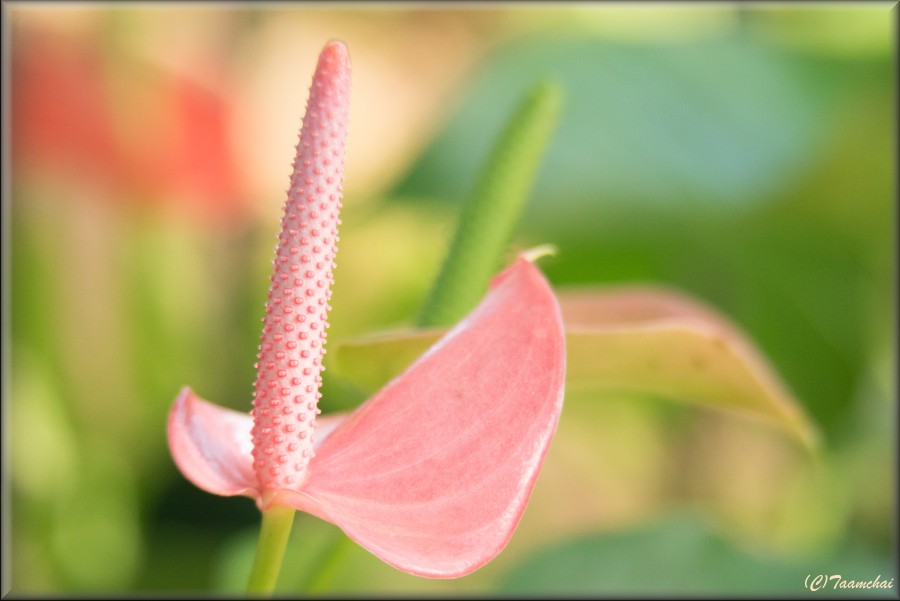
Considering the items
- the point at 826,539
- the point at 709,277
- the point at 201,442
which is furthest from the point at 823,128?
the point at 201,442

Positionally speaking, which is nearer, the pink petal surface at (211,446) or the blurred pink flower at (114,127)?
the pink petal surface at (211,446)

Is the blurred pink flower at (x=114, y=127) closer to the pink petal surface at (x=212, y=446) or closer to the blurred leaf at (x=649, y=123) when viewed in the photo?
the blurred leaf at (x=649, y=123)

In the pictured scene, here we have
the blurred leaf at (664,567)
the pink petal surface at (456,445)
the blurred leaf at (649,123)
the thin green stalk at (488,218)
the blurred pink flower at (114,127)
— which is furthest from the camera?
the blurred pink flower at (114,127)

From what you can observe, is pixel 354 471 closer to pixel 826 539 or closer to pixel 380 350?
pixel 380 350

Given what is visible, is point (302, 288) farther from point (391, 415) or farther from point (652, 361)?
point (652, 361)

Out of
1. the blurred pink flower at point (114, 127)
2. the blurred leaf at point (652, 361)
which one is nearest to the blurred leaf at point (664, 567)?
the blurred leaf at point (652, 361)

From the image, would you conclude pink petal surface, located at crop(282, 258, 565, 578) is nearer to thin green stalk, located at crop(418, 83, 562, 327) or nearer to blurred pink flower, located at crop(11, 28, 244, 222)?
thin green stalk, located at crop(418, 83, 562, 327)

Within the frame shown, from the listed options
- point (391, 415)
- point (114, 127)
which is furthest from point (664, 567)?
point (114, 127)
